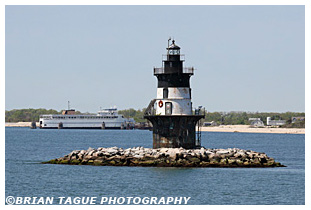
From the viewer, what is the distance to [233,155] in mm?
52469

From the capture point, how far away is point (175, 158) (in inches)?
2005

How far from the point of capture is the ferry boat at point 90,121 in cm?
18200

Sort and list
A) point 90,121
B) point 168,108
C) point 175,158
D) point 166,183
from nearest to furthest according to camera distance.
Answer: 1. point 166,183
2. point 175,158
3. point 168,108
4. point 90,121

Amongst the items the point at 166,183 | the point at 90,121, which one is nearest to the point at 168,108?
the point at 166,183

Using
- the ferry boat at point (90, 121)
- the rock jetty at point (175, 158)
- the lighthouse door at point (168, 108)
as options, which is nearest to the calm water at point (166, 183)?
the rock jetty at point (175, 158)

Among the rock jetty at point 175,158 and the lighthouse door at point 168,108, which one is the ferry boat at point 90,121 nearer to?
the rock jetty at point 175,158

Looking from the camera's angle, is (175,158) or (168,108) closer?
(175,158)

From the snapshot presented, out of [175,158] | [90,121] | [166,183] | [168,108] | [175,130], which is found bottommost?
[166,183]

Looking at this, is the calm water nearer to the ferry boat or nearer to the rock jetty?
the rock jetty

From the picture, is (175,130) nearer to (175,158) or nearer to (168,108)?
(168,108)

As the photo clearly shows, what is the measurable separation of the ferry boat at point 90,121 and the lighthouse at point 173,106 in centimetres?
12710

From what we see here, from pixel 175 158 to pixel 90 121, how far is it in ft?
436

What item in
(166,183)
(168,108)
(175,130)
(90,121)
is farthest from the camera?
(90,121)

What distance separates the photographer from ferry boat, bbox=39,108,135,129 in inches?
7165
